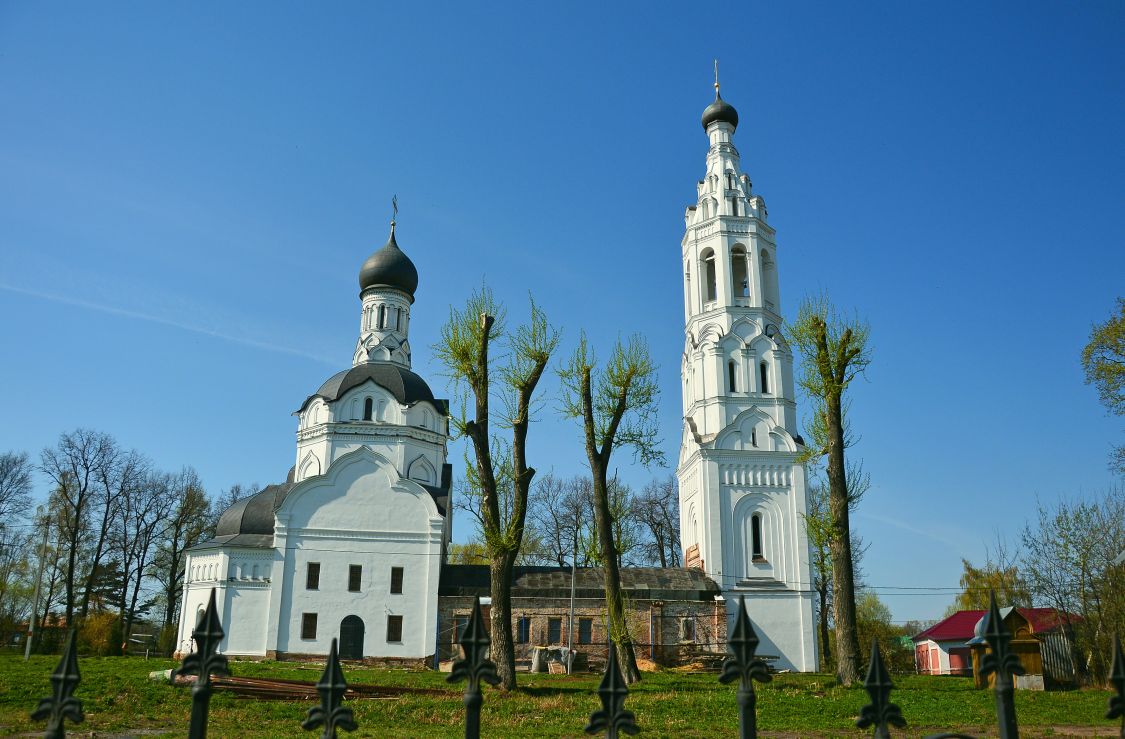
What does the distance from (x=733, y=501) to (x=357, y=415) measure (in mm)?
15734

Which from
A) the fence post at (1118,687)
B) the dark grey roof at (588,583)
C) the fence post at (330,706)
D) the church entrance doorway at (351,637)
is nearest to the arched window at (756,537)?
the dark grey roof at (588,583)

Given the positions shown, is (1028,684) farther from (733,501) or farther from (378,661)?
(378,661)

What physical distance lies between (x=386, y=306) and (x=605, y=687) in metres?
36.6

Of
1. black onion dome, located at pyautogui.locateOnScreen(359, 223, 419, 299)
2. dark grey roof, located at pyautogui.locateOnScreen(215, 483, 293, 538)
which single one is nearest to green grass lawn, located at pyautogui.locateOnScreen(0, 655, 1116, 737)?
dark grey roof, located at pyautogui.locateOnScreen(215, 483, 293, 538)

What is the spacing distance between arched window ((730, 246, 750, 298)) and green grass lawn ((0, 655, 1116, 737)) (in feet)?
66.3

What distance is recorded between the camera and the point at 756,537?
3312 centimetres

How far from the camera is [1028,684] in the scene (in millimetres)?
19703

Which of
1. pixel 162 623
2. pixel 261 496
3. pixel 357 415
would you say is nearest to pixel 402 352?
pixel 357 415

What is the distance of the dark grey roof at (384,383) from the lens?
1421 inches

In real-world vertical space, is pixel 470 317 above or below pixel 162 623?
above

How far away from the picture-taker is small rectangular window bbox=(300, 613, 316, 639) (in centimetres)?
3103

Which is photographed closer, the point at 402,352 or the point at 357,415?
the point at 357,415

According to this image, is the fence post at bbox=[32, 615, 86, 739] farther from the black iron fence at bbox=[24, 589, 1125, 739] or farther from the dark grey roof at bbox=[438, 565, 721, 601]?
the dark grey roof at bbox=[438, 565, 721, 601]

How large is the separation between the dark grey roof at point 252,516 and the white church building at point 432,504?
0.18 ft
